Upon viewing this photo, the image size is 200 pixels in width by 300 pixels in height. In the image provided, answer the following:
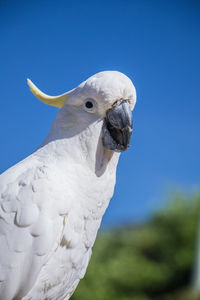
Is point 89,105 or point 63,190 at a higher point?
point 89,105

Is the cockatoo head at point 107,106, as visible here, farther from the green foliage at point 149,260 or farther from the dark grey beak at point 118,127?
the green foliage at point 149,260

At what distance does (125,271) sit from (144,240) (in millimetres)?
1318

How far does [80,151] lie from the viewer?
141 cm

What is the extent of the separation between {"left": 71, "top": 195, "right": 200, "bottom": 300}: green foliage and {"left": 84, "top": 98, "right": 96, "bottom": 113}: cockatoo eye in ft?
22.5

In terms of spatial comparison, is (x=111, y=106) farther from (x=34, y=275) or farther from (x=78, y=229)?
(x=34, y=275)

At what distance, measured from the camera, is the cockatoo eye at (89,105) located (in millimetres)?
1377

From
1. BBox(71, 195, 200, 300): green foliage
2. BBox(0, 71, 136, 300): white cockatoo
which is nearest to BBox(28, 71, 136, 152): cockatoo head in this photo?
BBox(0, 71, 136, 300): white cockatoo

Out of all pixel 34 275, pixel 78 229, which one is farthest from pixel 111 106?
pixel 34 275

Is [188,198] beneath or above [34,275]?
above

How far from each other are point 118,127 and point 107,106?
9 cm

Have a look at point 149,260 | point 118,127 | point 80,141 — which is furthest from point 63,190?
point 149,260

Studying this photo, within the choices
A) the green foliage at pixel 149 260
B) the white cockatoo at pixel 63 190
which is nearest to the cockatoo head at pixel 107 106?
the white cockatoo at pixel 63 190

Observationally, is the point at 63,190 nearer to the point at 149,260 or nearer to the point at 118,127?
the point at 118,127

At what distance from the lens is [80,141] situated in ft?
4.61
